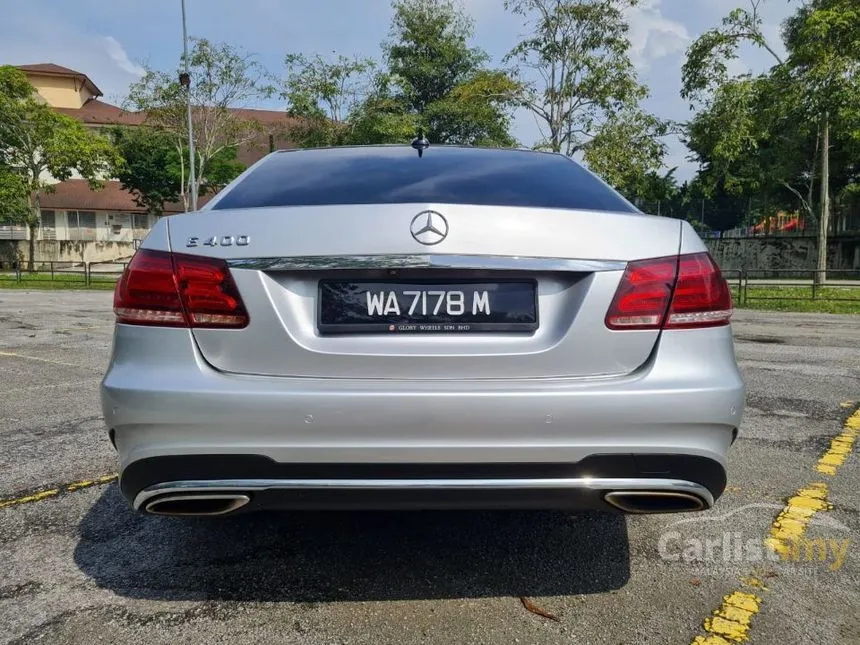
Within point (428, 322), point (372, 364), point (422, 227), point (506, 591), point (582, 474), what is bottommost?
point (506, 591)

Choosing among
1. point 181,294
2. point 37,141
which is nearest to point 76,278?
point 37,141

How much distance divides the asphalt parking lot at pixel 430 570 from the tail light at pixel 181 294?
92 cm

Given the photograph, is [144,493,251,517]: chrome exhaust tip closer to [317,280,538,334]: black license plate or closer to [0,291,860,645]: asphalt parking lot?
[0,291,860,645]: asphalt parking lot

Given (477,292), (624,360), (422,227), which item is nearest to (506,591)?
(624,360)

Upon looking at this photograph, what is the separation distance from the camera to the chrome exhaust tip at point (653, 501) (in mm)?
1972

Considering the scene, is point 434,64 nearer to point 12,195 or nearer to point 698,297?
point 12,195

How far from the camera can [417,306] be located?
1.97 meters

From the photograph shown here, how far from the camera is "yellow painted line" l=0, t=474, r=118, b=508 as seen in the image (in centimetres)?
306

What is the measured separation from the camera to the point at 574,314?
197cm

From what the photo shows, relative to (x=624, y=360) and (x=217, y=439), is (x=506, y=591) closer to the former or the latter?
(x=624, y=360)

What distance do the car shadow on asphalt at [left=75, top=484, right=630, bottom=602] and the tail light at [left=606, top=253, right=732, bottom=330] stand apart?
95cm

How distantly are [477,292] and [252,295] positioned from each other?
645mm
